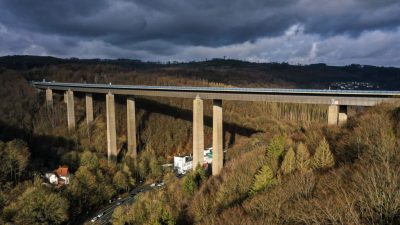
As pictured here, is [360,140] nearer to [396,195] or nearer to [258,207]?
[258,207]

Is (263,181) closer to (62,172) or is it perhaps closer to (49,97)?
(62,172)

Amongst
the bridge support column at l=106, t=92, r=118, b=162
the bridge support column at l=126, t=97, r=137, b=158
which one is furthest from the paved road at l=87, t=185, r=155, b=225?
the bridge support column at l=126, t=97, r=137, b=158

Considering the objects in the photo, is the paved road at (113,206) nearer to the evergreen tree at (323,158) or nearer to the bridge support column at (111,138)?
the bridge support column at (111,138)

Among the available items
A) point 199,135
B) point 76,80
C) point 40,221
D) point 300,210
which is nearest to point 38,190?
point 40,221

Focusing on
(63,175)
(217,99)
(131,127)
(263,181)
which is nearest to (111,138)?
(131,127)

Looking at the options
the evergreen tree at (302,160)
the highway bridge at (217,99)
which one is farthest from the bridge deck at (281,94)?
the evergreen tree at (302,160)

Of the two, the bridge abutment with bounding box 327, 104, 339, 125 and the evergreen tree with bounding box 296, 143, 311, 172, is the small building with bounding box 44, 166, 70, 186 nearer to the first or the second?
the evergreen tree with bounding box 296, 143, 311, 172
